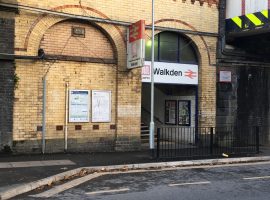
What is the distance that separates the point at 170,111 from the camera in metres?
19.1

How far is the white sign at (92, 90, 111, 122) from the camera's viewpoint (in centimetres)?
1490

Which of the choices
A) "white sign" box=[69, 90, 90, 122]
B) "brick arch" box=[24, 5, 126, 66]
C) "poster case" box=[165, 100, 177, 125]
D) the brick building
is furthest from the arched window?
"white sign" box=[69, 90, 90, 122]

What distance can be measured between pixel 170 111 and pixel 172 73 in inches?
110

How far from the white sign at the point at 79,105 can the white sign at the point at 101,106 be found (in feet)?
0.84

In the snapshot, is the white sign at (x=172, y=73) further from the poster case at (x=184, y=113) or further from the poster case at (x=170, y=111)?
the poster case at (x=170, y=111)

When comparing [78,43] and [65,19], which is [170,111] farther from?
[65,19]

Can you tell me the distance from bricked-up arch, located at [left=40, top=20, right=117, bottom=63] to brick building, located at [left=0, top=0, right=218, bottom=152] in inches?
1.3

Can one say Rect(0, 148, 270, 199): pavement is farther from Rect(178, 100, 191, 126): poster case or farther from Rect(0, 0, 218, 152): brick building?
Rect(178, 100, 191, 126): poster case

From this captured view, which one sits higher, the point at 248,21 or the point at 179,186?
the point at 248,21

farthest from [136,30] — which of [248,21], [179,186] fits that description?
[179,186]

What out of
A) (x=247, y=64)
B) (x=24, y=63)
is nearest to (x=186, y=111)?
(x=247, y=64)

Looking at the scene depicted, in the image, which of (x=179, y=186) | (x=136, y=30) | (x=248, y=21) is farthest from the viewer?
(x=248, y=21)

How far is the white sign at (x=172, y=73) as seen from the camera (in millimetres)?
16094

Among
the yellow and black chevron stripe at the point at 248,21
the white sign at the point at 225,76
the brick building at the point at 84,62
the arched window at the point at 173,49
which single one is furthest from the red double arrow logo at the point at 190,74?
the yellow and black chevron stripe at the point at 248,21
